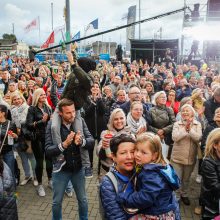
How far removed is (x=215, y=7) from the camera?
770 inches

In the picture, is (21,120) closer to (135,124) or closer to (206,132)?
(135,124)

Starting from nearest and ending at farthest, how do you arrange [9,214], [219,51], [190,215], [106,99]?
[9,214], [190,215], [106,99], [219,51]

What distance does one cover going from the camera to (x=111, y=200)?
212 cm

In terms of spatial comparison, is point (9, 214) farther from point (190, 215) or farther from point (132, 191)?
point (190, 215)

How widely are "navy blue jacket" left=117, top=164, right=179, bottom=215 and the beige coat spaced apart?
7.26ft

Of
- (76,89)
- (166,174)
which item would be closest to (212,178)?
(166,174)

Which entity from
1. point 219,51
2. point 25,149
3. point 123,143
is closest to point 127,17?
point 219,51

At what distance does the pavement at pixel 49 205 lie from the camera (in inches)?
165

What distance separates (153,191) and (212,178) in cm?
138

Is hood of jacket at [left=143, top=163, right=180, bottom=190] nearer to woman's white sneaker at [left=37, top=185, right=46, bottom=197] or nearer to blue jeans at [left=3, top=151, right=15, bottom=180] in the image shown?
blue jeans at [left=3, top=151, right=15, bottom=180]

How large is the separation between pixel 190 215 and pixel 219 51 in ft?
55.5

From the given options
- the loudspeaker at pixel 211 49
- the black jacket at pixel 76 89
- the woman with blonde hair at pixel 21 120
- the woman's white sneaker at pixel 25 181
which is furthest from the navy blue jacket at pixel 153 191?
the loudspeaker at pixel 211 49

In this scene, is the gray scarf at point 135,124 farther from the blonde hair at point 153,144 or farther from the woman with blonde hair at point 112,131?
the blonde hair at point 153,144

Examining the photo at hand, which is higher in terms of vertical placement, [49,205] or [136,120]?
[136,120]
